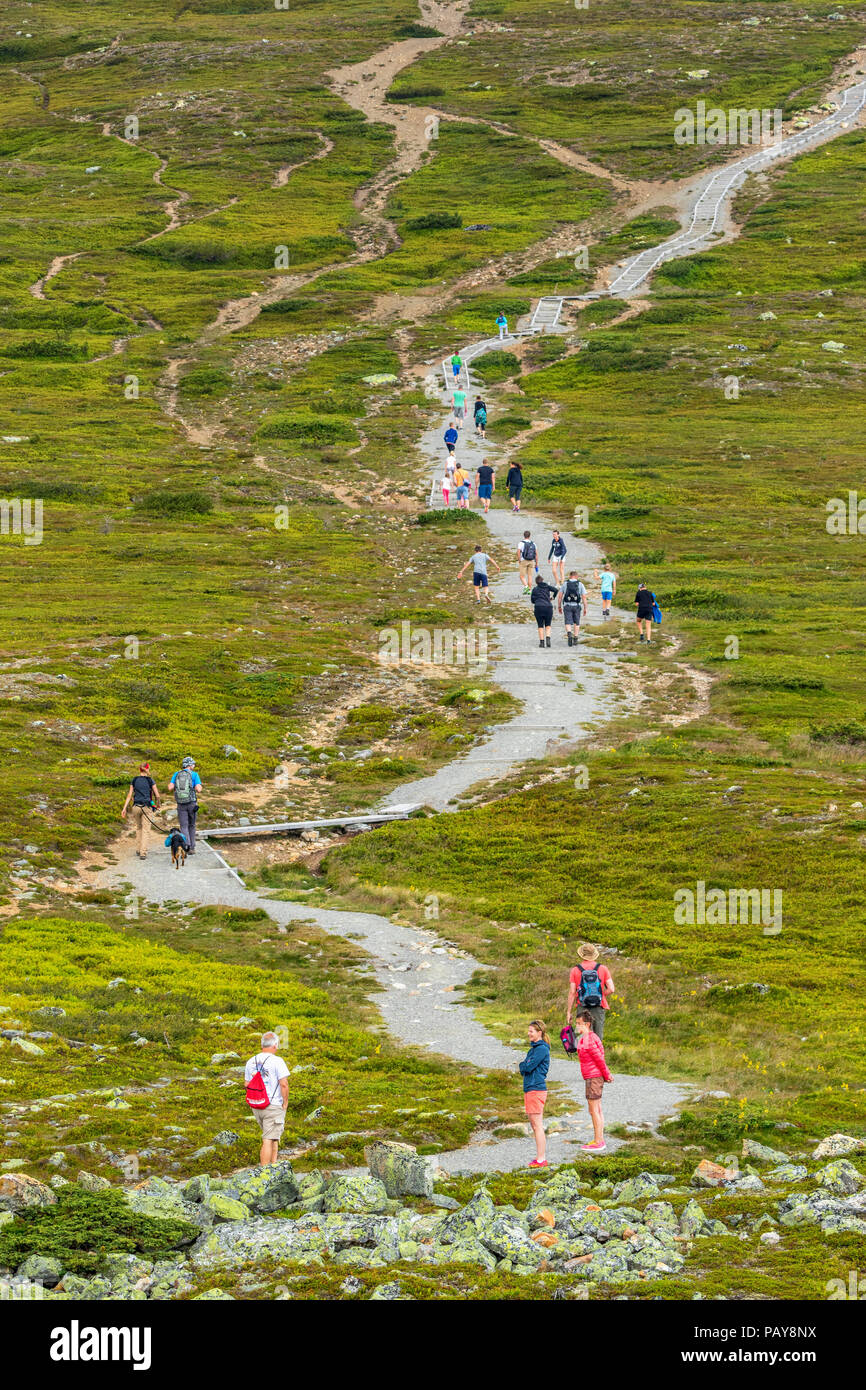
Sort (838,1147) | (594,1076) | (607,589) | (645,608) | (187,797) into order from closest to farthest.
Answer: (838,1147), (594,1076), (187,797), (645,608), (607,589)

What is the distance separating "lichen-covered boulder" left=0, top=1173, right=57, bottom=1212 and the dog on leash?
16.7m

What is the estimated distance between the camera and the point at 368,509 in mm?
71562

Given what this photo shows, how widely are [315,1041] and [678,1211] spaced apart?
8708 mm

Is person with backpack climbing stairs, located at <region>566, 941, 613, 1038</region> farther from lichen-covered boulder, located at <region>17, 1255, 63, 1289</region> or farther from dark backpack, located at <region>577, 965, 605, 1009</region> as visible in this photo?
lichen-covered boulder, located at <region>17, 1255, 63, 1289</region>

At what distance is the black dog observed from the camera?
32781 millimetres

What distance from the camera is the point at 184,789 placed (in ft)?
108

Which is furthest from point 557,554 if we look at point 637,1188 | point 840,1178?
point 840,1178

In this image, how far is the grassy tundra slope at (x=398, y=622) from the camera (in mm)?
21969

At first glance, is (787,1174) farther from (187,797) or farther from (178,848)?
(187,797)

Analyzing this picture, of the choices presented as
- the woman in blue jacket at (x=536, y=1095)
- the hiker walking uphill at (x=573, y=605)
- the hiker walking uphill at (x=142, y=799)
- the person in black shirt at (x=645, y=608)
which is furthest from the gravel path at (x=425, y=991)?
the person in black shirt at (x=645, y=608)

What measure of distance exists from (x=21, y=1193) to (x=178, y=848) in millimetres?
17136

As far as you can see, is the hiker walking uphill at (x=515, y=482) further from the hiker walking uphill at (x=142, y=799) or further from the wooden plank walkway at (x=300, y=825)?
the hiker walking uphill at (x=142, y=799)

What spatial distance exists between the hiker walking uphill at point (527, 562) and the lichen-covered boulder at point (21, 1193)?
3860cm

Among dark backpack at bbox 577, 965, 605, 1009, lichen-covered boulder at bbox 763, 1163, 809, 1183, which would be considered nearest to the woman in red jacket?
dark backpack at bbox 577, 965, 605, 1009
